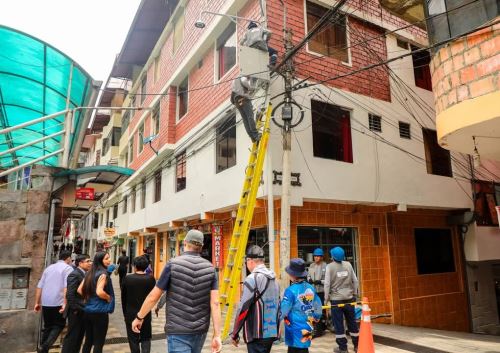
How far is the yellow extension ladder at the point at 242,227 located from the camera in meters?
6.95

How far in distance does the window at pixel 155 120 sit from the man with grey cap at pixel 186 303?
1383cm

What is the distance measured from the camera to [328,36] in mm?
10750

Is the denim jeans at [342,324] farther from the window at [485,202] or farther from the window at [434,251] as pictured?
the window at [485,202]

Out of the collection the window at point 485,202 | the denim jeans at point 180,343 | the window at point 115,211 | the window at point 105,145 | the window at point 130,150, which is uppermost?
the window at point 105,145

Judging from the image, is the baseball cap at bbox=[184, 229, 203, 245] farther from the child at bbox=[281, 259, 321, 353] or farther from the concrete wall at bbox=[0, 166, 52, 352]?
the concrete wall at bbox=[0, 166, 52, 352]

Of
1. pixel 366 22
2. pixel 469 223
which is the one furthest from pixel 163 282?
pixel 469 223

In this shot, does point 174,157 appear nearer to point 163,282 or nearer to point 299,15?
point 299,15

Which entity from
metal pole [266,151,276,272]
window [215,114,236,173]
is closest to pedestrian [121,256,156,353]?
metal pole [266,151,276,272]

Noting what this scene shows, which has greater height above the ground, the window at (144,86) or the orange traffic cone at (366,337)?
the window at (144,86)

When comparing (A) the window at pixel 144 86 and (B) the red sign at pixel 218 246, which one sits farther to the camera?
(A) the window at pixel 144 86

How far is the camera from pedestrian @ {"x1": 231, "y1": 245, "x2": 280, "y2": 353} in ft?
14.1

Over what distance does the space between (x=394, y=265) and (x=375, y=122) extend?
4511 mm

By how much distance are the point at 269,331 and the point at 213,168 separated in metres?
7.46

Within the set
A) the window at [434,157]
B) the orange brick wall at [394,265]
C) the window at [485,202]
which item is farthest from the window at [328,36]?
the window at [485,202]
